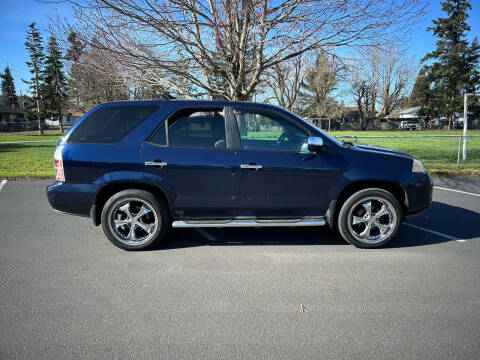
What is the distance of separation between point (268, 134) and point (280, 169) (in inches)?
19.8

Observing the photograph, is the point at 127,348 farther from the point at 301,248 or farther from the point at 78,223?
the point at 78,223

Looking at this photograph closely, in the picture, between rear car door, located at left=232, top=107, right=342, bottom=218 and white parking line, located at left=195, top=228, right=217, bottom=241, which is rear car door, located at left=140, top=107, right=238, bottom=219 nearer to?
rear car door, located at left=232, top=107, right=342, bottom=218

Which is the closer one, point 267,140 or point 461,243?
point 267,140

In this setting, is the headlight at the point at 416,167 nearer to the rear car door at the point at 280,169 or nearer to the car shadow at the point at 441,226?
the car shadow at the point at 441,226

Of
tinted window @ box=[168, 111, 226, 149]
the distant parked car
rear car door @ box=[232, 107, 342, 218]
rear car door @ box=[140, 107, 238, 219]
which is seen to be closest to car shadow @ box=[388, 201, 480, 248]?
rear car door @ box=[232, 107, 342, 218]

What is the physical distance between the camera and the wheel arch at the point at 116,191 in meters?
4.09

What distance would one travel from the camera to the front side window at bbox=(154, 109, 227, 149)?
4.07 metres

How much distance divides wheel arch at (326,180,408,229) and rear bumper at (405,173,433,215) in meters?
0.06

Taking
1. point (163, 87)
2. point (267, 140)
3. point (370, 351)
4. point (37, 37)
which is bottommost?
point (370, 351)

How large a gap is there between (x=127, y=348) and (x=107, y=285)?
107 centimetres

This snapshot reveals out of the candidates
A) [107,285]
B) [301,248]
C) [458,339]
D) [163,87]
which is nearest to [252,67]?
[163,87]

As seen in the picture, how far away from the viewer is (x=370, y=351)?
2.31 meters

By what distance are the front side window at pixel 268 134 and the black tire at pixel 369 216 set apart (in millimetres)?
970

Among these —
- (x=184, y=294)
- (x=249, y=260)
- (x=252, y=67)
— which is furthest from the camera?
(x=252, y=67)
